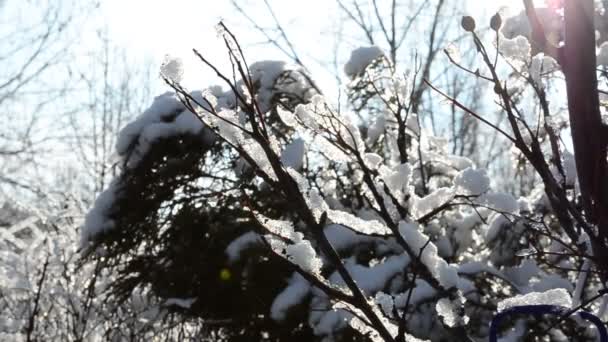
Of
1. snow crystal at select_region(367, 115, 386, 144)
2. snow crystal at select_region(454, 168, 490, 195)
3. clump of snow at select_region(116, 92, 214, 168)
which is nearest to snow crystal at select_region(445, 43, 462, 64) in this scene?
snow crystal at select_region(454, 168, 490, 195)

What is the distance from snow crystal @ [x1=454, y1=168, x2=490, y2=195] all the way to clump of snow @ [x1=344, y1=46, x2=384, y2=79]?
2009 millimetres

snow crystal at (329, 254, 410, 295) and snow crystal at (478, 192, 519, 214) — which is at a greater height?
snow crystal at (478, 192, 519, 214)

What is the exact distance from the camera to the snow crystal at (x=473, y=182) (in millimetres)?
1817

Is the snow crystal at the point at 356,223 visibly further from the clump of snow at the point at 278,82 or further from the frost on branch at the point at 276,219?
the clump of snow at the point at 278,82

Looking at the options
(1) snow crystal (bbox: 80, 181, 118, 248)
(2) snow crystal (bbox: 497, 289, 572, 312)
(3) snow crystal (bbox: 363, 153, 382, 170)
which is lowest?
(2) snow crystal (bbox: 497, 289, 572, 312)

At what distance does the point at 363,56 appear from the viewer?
3.81m

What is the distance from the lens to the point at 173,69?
1010mm

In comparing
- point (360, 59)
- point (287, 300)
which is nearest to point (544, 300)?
point (287, 300)

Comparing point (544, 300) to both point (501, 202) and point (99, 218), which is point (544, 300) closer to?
point (501, 202)

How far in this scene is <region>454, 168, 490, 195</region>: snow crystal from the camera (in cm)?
182

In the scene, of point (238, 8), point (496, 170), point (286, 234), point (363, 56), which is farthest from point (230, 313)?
point (496, 170)

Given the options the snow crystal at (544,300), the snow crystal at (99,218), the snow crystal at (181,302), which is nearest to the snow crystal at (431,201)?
the snow crystal at (544,300)

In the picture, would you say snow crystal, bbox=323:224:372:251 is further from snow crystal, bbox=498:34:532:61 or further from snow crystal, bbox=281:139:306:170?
snow crystal, bbox=498:34:532:61

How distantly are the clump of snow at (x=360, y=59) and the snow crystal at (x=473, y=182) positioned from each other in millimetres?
2009
